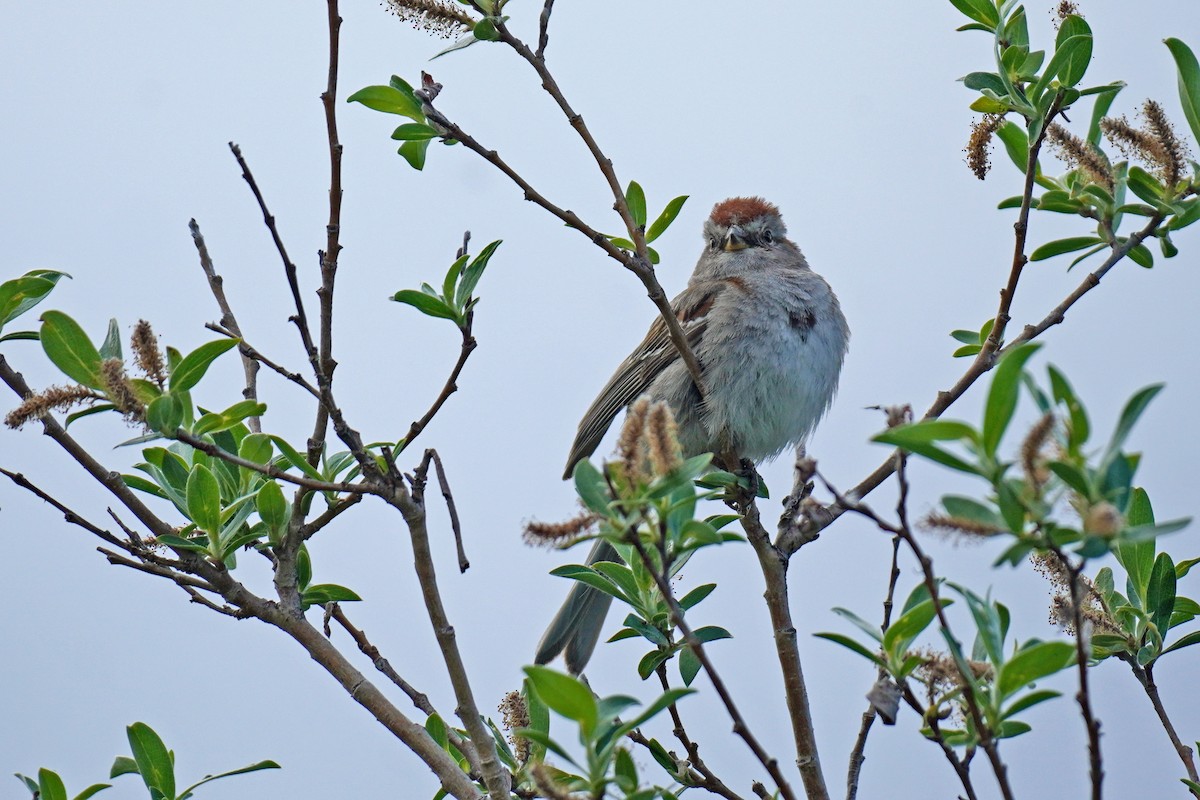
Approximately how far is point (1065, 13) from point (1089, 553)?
190cm

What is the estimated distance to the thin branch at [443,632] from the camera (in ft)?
8.13

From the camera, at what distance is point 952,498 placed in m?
1.59

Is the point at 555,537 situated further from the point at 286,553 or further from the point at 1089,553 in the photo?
the point at 286,553

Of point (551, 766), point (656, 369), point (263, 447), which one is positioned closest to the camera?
point (551, 766)

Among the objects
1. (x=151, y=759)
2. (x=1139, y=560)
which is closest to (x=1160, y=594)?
(x=1139, y=560)

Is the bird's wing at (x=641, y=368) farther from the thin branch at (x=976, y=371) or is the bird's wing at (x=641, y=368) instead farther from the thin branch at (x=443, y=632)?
the thin branch at (x=443, y=632)

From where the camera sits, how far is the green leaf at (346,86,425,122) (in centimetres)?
291

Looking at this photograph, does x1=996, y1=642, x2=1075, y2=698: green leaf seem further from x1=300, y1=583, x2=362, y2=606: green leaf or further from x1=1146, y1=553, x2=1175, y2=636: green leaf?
x1=300, y1=583, x2=362, y2=606: green leaf

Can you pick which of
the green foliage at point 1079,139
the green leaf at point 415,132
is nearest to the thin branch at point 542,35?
the green leaf at point 415,132

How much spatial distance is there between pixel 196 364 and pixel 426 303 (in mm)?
621

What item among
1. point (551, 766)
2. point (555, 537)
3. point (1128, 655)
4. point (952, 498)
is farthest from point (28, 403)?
point (1128, 655)

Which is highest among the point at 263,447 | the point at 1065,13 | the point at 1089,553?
the point at 1065,13

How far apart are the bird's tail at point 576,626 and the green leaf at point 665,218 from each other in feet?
5.51

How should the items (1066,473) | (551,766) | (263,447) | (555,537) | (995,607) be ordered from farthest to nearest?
(263,447)
(551,766)
(995,607)
(555,537)
(1066,473)
